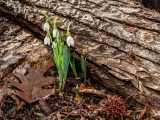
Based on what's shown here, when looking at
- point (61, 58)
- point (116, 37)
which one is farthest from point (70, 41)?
point (116, 37)

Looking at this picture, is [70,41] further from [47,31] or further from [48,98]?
[48,98]

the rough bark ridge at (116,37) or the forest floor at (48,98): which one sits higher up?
the rough bark ridge at (116,37)

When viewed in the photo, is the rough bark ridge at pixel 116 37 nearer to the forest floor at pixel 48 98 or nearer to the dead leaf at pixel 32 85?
the forest floor at pixel 48 98

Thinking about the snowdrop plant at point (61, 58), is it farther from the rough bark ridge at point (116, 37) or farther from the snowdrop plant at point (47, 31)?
the rough bark ridge at point (116, 37)

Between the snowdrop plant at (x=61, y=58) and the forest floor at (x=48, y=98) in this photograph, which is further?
the snowdrop plant at (x=61, y=58)

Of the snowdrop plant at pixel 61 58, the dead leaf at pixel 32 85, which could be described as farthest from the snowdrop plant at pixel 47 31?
the dead leaf at pixel 32 85

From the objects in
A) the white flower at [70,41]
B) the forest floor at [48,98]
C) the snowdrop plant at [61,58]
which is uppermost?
the white flower at [70,41]

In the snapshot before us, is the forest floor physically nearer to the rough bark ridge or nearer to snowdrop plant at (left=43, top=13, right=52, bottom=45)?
the rough bark ridge

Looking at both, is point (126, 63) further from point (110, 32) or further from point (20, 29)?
point (20, 29)
